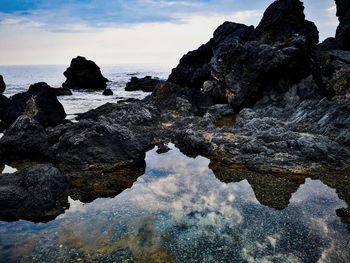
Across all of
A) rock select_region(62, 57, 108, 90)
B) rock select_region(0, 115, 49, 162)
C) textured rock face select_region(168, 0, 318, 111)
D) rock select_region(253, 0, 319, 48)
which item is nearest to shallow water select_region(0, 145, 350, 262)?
rock select_region(0, 115, 49, 162)

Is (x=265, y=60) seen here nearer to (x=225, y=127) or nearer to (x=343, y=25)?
(x=225, y=127)

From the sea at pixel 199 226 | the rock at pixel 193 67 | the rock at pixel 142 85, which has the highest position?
the rock at pixel 193 67

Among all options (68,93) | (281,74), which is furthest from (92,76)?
(281,74)

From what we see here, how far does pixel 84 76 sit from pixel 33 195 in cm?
9655

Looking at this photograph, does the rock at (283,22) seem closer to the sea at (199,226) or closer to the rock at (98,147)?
the rock at (98,147)

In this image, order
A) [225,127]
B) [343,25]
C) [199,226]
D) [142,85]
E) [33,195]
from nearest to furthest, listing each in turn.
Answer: [199,226] < [33,195] < [225,127] < [343,25] < [142,85]

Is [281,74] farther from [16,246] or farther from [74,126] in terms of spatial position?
[16,246]

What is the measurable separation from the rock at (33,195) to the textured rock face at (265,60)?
101 ft

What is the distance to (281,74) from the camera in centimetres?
4294

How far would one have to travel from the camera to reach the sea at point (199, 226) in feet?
41.9

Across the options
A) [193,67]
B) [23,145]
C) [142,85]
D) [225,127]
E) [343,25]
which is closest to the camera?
[23,145]

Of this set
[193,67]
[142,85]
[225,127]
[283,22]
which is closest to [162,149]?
[225,127]

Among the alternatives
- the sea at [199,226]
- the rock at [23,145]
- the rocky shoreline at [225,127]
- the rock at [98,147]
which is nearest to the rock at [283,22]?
the rocky shoreline at [225,127]

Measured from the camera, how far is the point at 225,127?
34500 millimetres
